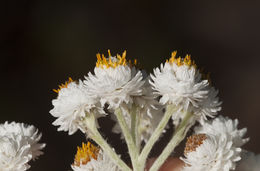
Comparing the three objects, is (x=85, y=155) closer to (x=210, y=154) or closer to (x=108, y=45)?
(x=210, y=154)

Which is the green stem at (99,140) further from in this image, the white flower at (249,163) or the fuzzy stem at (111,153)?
the white flower at (249,163)

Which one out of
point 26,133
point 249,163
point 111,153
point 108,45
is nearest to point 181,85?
point 111,153

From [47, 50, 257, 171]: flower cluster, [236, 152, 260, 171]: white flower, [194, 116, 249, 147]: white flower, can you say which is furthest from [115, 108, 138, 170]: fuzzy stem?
[236, 152, 260, 171]: white flower

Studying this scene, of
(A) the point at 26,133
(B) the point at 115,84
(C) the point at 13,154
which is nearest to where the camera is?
(B) the point at 115,84

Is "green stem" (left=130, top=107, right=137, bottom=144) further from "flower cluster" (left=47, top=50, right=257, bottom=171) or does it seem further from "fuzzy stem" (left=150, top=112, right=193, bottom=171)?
"fuzzy stem" (left=150, top=112, right=193, bottom=171)

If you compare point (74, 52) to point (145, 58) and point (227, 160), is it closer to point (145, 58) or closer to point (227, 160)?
point (145, 58)
